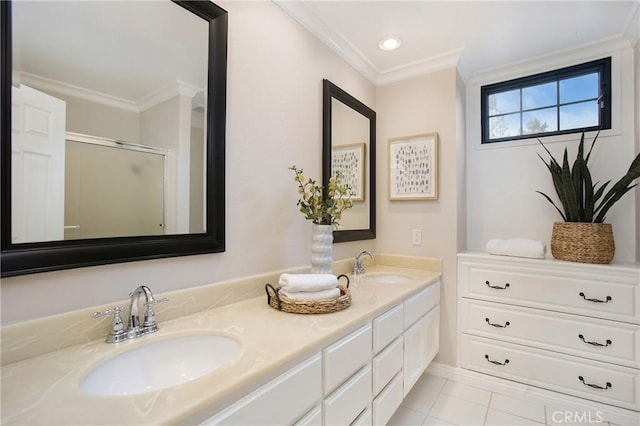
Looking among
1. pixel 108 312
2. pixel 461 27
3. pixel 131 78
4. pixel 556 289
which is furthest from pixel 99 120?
pixel 556 289

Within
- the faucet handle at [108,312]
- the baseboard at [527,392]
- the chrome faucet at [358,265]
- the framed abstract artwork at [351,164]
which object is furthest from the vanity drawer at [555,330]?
the faucet handle at [108,312]

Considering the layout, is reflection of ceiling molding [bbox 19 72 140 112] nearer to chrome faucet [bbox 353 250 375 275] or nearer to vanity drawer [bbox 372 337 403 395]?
vanity drawer [bbox 372 337 403 395]

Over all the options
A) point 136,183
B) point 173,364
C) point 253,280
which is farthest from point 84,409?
point 253,280

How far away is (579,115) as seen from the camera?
7.09ft

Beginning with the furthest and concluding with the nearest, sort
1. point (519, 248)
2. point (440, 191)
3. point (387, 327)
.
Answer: point (440, 191), point (519, 248), point (387, 327)

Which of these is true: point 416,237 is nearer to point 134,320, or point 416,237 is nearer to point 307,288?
point 307,288

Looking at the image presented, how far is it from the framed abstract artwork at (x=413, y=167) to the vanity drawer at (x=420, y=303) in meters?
0.70

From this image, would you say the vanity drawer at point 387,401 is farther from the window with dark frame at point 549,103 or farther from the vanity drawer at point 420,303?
the window with dark frame at point 549,103

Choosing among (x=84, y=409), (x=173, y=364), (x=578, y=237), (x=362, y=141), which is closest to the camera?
(x=84, y=409)

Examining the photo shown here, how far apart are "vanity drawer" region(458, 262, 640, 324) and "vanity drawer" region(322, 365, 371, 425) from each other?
1254 mm

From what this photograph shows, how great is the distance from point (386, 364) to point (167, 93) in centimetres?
155

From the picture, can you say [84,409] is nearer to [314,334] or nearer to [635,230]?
[314,334]

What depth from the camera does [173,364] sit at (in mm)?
Result: 977

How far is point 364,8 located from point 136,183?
1.54 m
